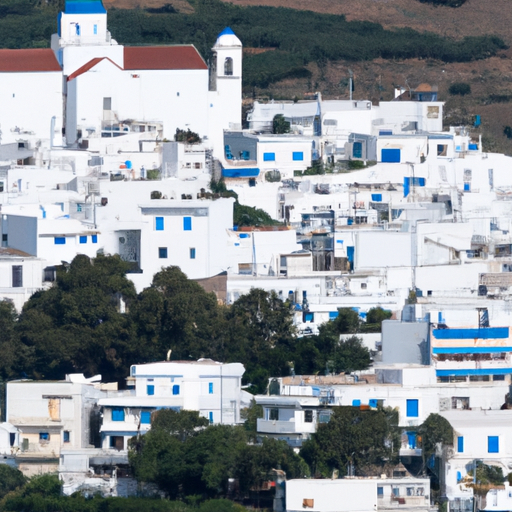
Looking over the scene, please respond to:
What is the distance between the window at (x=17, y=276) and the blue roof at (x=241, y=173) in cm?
813

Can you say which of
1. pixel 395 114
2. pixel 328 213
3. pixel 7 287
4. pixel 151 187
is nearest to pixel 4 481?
pixel 7 287

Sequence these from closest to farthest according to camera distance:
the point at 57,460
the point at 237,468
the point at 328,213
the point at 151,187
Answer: the point at 237,468
the point at 57,460
the point at 151,187
the point at 328,213

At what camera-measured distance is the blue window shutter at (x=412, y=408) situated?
3128 cm

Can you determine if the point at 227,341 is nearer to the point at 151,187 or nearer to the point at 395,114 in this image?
the point at 151,187

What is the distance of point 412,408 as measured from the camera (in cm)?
3134

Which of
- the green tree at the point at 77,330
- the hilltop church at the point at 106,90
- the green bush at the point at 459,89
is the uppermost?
the green bush at the point at 459,89

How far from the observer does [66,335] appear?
34.1m

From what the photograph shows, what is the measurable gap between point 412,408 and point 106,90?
686 inches

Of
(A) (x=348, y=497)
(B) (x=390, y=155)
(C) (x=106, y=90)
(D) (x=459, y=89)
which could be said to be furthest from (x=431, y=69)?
(A) (x=348, y=497)

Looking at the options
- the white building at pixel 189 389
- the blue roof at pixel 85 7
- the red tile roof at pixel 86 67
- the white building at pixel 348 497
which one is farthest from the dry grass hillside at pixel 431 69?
the white building at pixel 348 497

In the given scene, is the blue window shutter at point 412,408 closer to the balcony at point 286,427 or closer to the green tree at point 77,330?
the balcony at point 286,427

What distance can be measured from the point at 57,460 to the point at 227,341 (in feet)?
15.5

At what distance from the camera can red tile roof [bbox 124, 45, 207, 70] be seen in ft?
153

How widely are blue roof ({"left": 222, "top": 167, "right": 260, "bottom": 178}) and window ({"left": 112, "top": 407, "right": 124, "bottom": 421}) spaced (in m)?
13.4
